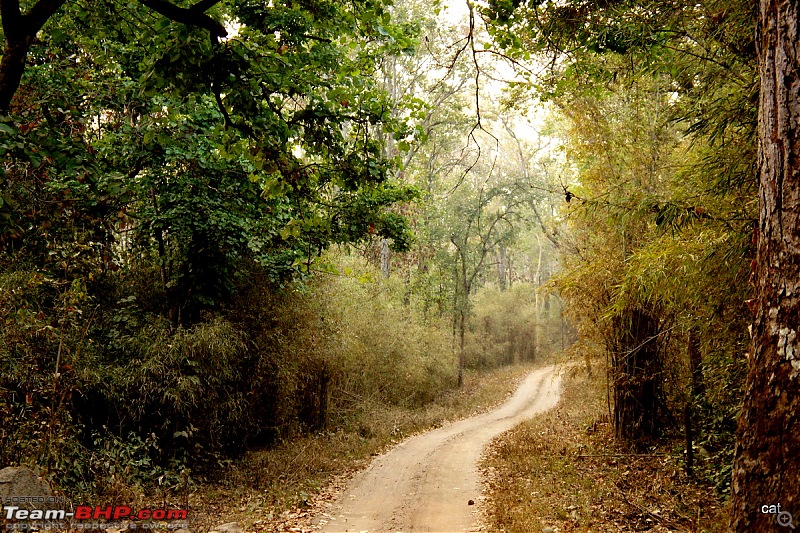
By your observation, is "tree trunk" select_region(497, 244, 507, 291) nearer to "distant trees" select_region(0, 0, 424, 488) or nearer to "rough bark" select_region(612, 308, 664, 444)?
"distant trees" select_region(0, 0, 424, 488)

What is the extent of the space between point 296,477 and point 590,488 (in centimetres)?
507

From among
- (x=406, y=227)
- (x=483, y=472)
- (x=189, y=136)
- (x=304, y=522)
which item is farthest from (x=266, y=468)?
(x=189, y=136)

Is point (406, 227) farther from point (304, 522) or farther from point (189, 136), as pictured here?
point (304, 522)

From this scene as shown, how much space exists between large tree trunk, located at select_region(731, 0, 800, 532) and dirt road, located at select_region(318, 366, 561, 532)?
4834 millimetres

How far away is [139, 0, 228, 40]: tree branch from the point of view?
359 cm

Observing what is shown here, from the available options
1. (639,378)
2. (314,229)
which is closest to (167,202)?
(314,229)

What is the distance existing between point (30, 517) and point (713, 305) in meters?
6.76

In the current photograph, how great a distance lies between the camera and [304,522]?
6.81m

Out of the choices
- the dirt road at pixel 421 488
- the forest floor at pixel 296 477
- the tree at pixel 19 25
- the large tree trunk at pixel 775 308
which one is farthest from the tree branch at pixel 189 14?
the dirt road at pixel 421 488

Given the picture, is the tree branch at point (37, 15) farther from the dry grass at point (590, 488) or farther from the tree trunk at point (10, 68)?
the dry grass at point (590, 488)

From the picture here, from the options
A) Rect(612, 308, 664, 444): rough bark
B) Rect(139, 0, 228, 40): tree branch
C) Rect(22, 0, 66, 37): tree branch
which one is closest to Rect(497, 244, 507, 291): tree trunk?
Rect(612, 308, 664, 444): rough bark

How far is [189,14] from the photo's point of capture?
3641 mm

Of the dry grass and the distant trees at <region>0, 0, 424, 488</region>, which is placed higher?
the distant trees at <region>0, 0, 424, 488</region>

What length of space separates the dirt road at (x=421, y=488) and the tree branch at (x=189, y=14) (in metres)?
5.94
